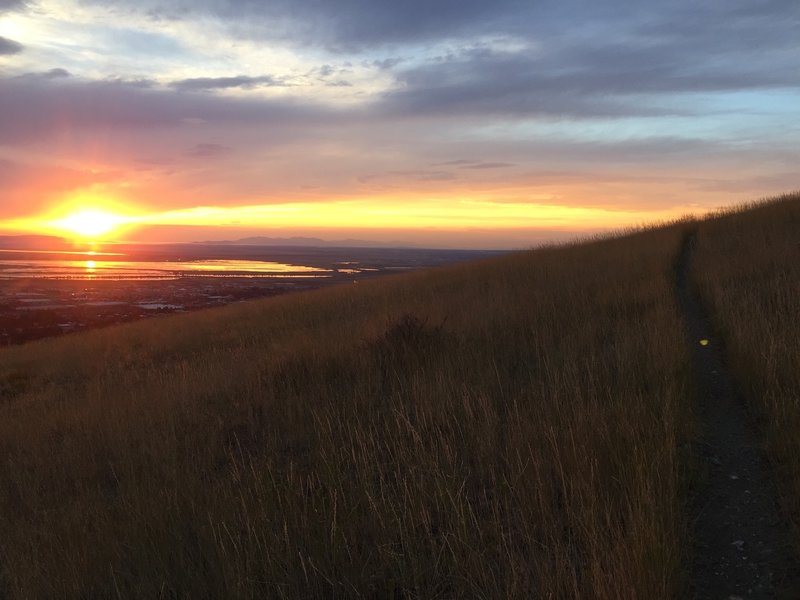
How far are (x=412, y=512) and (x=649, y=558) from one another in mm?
1373

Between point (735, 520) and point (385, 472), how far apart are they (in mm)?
2187

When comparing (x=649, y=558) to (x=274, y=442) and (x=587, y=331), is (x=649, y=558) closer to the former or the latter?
(x=274, y=442)

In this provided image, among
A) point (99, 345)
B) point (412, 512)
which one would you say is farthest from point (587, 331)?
point (99, 345)

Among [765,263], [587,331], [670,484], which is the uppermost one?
[765,263]

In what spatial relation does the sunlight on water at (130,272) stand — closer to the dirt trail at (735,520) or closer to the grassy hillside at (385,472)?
the grassy hillside at (385,472)

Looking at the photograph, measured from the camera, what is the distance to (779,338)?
4965 mm

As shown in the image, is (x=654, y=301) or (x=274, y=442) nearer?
(x=274, y=442)

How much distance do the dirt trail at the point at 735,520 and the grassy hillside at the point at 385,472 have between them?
17 centimetres

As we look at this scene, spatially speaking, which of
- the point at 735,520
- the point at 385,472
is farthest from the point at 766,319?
the point at 385,472

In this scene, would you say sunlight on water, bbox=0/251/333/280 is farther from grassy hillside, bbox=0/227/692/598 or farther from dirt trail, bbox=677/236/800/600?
dirt trail, bbox=677/236/800/600

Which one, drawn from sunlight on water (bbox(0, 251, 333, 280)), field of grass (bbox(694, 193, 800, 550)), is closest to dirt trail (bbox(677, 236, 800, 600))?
field of grass (bbox(694, 193, 800, 550))

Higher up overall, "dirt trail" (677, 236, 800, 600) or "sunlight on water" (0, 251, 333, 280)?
"sunlight on water" (0, 251, 333, 280)

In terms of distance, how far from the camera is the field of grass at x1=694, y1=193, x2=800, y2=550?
3502mm

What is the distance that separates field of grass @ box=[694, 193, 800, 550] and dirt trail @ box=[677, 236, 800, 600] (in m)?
0.11
